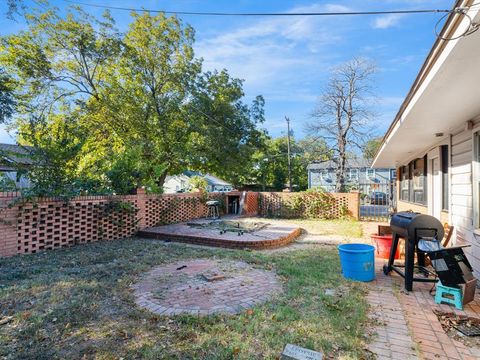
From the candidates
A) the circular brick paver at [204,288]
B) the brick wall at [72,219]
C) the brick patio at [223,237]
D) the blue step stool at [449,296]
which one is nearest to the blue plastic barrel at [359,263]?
the blue step stool at [449,296]

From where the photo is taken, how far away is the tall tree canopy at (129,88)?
11680 mm

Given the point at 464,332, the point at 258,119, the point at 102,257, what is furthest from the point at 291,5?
the point at 258,119

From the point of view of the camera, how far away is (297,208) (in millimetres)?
12250

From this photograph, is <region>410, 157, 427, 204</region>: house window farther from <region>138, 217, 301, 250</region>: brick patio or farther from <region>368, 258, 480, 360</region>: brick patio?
<region>368, 258, 480, 360</region>: brick patio

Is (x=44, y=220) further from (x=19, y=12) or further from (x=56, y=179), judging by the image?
(x=19, y=12)

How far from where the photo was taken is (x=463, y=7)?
5.77ft

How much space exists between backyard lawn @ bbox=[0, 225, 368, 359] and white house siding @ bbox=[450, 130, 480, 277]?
69.7 inches

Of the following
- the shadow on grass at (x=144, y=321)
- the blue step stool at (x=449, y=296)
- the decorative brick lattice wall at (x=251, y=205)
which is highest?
the decorative brick lattice wall at (x=251, y=205)

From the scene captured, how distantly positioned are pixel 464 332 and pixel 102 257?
547 cm

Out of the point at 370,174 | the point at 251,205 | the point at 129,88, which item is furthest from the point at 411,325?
the point at 370,174

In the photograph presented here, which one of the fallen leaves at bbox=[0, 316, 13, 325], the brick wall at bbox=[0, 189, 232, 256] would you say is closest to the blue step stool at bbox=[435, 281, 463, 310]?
the fallen leaves at bbox=[0, 316, 13, 325]

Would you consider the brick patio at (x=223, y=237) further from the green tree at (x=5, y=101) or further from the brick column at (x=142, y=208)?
the green tree at (x=5, y=101)

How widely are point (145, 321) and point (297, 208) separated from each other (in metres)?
10.1

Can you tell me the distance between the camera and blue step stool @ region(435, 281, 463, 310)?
10.3 ft
